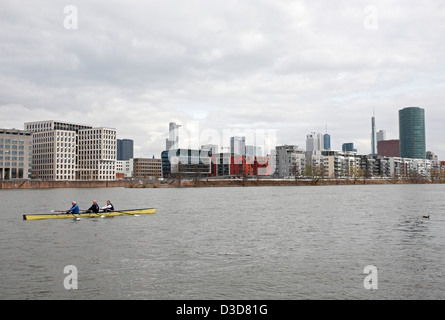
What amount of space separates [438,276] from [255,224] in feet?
88.9

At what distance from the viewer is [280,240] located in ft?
125

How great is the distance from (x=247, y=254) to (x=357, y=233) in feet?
53.2

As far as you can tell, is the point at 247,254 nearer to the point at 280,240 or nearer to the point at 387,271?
the point at 280,240

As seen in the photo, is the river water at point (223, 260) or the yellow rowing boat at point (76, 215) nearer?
the river water at point (223, 260)

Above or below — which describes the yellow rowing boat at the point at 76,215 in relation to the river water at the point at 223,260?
above

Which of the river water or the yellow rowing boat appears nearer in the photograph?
the river water

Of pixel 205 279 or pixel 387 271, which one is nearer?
pixel 205 279

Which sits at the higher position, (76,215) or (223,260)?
(76,215)

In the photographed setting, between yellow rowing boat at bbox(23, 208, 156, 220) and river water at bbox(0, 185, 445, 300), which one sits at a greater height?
yellow rowing boat at bbox(23, 208, 156, 220)

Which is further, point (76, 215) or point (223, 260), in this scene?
point (76, 215)
